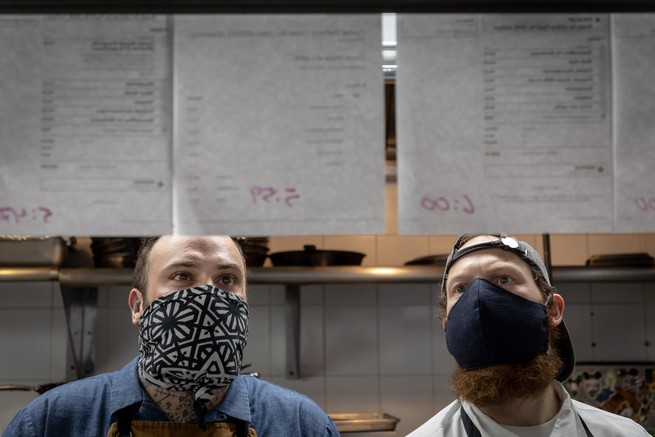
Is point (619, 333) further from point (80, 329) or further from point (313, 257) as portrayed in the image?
point (80, 329)

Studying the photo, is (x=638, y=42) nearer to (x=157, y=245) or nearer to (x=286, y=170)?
(x=286, y=170)

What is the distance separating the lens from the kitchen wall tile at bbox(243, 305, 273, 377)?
141 inches

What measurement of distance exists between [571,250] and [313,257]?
1.52 meters

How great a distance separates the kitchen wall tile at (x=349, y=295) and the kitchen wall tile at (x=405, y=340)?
9 centimetres

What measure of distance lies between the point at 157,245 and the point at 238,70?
962 mm

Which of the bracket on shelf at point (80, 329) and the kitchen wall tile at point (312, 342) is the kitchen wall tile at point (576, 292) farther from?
the bracket on shelf at point (80, 329)

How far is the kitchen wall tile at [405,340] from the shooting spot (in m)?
3.66

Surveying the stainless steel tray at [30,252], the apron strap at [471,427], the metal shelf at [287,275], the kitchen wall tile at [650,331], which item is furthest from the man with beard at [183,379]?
the kitchen wall tile at [650,331]

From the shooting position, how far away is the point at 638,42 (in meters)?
0.80

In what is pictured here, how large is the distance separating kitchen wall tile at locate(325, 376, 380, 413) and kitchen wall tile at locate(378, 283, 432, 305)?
1.39 ft

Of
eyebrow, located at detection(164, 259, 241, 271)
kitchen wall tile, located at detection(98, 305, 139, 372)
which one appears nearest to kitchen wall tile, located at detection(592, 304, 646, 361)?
kitchen wall tile, located at detection(98, 305, 139, 372)

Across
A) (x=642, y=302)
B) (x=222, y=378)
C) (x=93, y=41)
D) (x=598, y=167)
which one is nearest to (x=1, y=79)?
(x=93, y=41)

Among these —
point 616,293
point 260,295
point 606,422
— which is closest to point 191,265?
point 606,422

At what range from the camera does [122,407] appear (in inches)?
60.1
